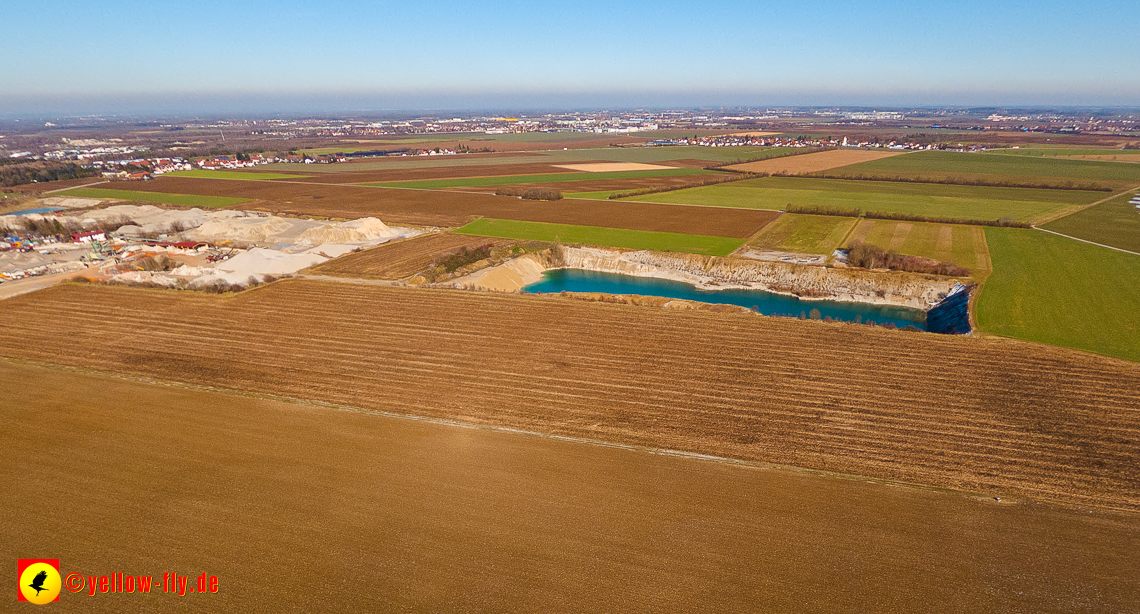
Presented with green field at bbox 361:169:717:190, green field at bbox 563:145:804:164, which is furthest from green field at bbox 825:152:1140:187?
green field at bbox 361:169:717:190

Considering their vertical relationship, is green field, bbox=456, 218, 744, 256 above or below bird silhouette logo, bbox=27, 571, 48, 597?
above

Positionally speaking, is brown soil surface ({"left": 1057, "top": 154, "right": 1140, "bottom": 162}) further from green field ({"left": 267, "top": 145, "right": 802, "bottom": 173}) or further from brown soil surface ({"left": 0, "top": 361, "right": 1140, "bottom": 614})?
brown soil surface ({"left": 0, "top": 361, "right": 1140, "bottom": 614})

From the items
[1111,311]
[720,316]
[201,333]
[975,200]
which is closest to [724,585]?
[720,316]

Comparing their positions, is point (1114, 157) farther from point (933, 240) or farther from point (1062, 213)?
point (933, 240)

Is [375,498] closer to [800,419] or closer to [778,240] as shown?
[800,419]

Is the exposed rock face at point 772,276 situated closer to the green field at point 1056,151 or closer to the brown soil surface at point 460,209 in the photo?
the brown soil surface at point 460,209

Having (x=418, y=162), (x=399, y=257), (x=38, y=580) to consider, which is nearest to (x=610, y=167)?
(x=418, y=162)
